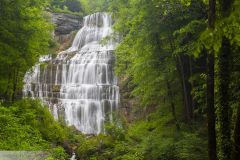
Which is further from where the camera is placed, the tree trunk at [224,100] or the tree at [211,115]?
the tree trunk at [224,100]

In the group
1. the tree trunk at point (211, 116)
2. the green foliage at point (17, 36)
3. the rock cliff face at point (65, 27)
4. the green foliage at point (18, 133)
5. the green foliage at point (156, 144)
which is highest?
the rock cliff face at point (65, 27)

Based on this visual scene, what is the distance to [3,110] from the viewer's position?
530 inches

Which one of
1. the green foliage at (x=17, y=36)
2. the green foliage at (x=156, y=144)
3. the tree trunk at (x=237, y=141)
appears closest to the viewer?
the tree trunk at (x=237, y=141)

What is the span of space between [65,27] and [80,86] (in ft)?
46.2

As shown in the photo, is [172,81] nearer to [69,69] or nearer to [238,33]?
[238,33]

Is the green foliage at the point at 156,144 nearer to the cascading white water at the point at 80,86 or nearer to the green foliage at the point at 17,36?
the green foliage at the point at 17,36

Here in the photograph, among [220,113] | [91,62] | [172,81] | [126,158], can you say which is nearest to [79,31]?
[91,62]

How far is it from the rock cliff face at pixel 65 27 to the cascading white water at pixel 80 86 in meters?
3.91

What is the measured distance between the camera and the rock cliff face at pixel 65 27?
42463mm

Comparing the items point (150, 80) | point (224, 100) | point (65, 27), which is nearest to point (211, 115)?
point (224, 100)

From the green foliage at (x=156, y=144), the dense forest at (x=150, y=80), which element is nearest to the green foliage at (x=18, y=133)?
the dense forest at (x=150, y=80)

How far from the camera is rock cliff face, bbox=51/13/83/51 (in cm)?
4246

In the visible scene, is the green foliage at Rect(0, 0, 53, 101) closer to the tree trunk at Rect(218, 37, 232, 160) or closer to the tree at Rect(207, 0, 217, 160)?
the tree trunk at Rect(218, 37, 232, 160)

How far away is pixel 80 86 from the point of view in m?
32.8
